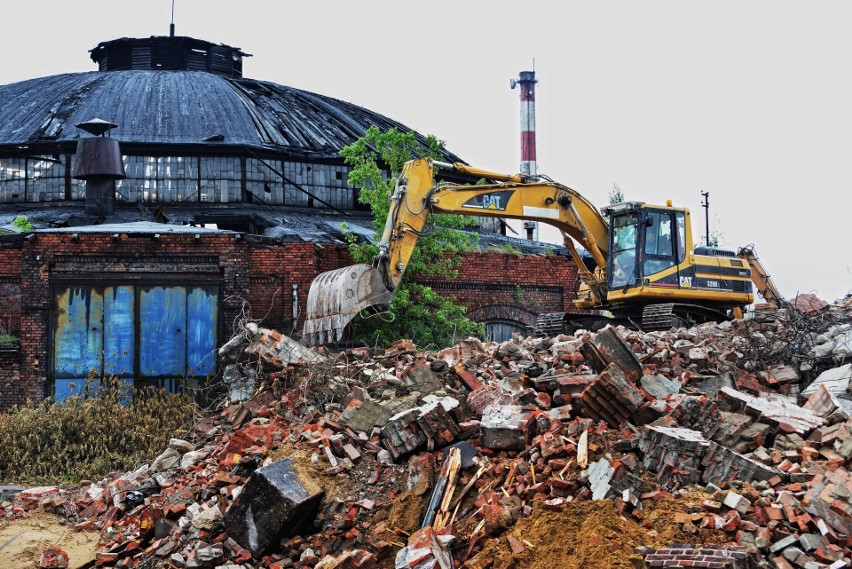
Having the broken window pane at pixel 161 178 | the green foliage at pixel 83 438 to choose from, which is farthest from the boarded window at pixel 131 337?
the broken window pane at pixel 161 178

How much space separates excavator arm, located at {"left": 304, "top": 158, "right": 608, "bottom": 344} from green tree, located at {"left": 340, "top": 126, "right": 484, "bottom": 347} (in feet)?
7.72

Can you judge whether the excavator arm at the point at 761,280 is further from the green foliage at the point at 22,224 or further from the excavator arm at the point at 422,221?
the green foliage at the point at 22,224

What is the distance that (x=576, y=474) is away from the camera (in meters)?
9.22

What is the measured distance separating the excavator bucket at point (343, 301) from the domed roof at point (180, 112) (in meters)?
10.1

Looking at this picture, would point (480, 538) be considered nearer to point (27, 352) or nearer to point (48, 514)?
point (48, 514)

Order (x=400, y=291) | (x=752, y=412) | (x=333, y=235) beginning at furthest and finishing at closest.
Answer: (x=333, y=235) → (x=400, y=291) → (x=752, y=412)

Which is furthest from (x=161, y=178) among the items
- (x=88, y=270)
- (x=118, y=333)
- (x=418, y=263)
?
(x=418, y=263)

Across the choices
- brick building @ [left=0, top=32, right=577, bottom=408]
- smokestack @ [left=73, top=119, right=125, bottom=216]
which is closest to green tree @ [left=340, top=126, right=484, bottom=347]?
brick building @ [left=0, top=32, right=577, bottom=408]

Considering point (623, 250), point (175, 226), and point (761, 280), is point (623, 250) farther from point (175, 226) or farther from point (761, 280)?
point (175, 226)

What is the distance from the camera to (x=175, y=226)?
67.3 ft

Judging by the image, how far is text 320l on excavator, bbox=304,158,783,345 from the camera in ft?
53.2

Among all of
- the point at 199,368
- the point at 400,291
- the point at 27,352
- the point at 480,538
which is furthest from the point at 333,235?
the point at 480,538

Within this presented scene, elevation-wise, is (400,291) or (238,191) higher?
(238,191)

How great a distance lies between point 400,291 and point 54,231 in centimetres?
640
